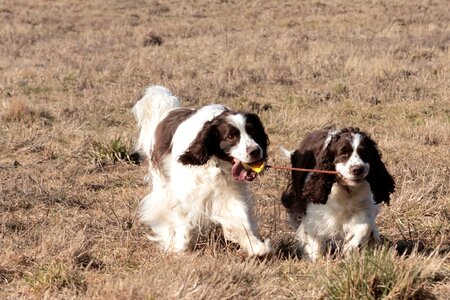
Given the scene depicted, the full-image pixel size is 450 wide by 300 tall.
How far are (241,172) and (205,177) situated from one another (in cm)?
30

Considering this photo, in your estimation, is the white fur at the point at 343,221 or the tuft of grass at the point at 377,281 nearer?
the tuft of grass at the point at 377,281

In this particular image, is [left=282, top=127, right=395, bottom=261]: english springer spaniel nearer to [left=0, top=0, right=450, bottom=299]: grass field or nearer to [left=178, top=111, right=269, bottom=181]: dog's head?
[left=0, top=0, right=450, bottom=299]: grass field

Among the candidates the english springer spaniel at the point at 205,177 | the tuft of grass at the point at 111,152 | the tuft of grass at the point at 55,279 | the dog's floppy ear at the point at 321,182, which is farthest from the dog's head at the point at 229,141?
the tuft of grass at the point at 111,152

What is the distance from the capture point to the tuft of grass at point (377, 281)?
387 cm

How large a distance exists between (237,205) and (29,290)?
1562 mm

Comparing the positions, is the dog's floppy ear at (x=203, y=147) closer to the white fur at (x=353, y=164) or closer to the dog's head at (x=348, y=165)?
the dog's head at (x=348, y=165)

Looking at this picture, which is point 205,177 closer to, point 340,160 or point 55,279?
point 340,160

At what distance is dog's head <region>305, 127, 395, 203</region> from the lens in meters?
4.91

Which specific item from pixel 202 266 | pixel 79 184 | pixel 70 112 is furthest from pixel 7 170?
pixel 202 266

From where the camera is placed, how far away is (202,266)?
14.1 ft

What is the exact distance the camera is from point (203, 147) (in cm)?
498

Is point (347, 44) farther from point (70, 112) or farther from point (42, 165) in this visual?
point (42, 165)

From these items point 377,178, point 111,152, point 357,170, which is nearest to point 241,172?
point 357,170

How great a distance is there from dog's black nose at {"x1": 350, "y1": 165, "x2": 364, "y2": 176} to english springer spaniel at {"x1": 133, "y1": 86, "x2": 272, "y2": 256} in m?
0.61
